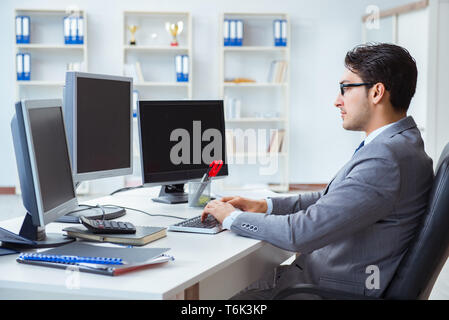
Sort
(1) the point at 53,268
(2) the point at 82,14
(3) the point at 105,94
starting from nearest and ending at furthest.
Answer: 1. (1) the point at 53,268
2. (3) the point at 105,94
3. (2) the point at 82,14

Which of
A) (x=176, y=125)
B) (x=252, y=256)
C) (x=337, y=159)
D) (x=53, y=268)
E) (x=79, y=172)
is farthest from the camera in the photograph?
(x=337, y=159)

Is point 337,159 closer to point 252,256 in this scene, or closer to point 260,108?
point 260,108

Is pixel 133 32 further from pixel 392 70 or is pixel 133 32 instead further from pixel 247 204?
pixel 392 70

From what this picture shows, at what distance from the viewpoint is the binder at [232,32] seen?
5973 millimetres

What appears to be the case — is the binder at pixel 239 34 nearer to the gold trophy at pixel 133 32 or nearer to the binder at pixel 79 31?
the gold trophy at pixel 133 32

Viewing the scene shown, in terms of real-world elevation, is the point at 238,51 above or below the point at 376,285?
above

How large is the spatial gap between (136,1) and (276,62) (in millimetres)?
1714

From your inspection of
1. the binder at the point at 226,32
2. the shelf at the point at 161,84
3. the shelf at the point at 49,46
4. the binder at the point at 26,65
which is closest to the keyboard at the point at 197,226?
the shelf at the point at 161,84

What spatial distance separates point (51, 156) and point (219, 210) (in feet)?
1.78

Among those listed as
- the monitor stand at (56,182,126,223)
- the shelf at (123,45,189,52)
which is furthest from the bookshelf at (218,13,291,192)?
the monitor stand at (56,182,126,223)

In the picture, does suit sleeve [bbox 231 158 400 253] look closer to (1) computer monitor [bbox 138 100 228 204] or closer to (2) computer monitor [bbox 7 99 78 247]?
(2) computer monitor [bbox 7 99 78 247]

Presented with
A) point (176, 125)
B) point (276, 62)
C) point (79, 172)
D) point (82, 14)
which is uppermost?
point (82, 14)

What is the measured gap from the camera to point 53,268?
4.40 feet
